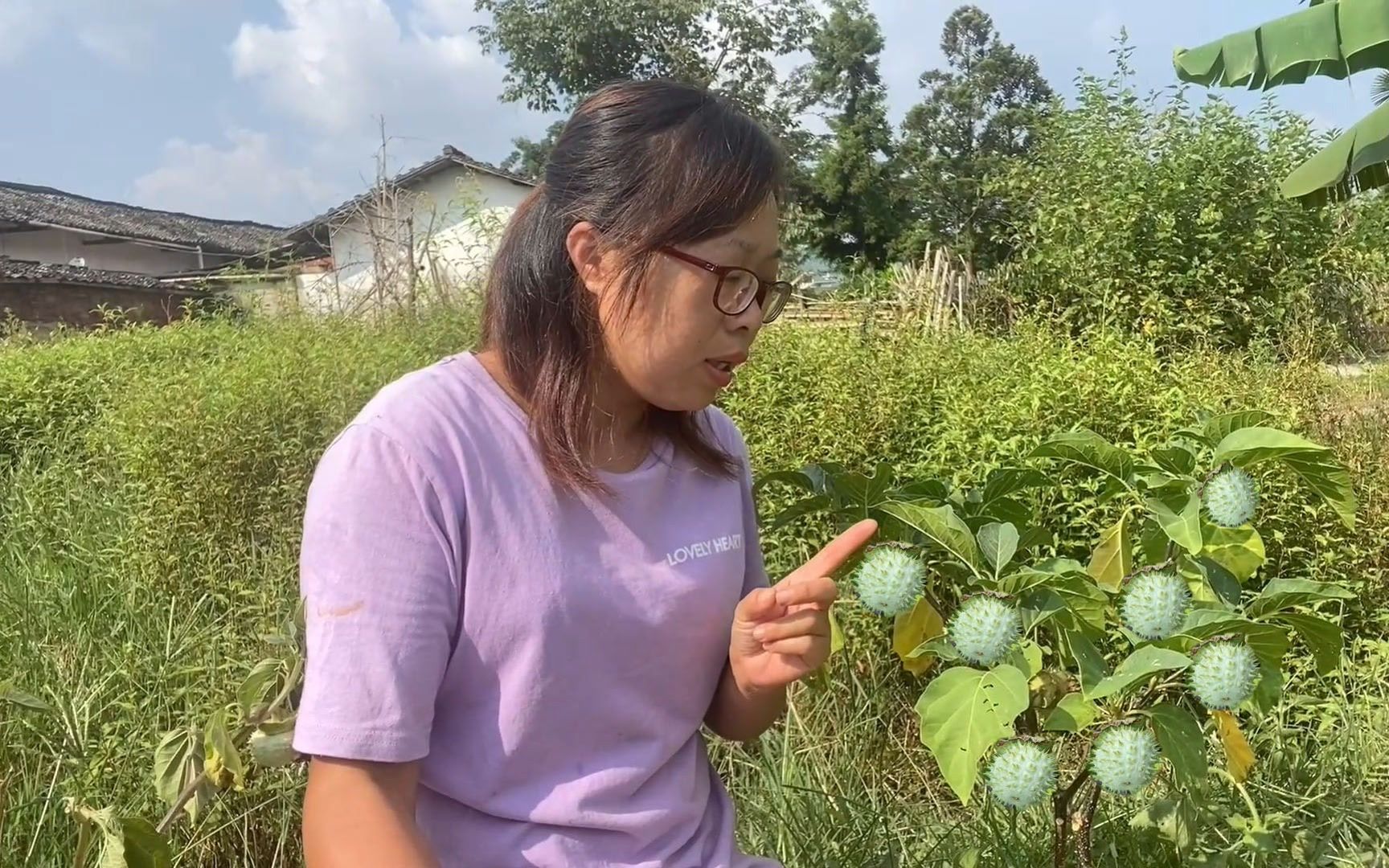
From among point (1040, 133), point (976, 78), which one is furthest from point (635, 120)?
point (976, 78)

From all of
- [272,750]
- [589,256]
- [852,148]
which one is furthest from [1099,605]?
[852,148]

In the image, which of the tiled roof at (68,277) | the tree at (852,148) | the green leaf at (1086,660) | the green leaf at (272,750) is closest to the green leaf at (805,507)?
the green leaf at (1086,660)

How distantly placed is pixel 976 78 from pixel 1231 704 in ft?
84.9

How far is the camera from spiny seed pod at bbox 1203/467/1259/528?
1.30 meters

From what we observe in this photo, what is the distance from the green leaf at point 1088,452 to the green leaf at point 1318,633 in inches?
10.2

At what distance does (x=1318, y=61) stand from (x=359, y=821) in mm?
5483

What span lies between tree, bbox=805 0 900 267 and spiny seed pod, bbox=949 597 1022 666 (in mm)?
20193

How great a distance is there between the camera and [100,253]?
22.5 metres

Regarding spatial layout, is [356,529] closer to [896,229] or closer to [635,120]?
[635,120]

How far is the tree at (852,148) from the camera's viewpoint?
71.9 feet

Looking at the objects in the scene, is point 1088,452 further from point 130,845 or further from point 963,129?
point 963,129

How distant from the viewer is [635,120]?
1.22m

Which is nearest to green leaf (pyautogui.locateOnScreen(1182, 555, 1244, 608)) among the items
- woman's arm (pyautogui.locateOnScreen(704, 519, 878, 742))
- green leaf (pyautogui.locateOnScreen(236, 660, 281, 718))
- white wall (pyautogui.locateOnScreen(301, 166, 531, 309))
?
woman's arm (pyautogui.locateOnScreen(704, 519, 878, 742))

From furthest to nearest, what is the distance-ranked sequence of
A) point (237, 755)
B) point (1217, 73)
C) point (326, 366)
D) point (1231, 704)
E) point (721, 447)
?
point (1217, 73) → point (326, 366) → point (237, 755) → point (721, 447) → point (1231, 704)
